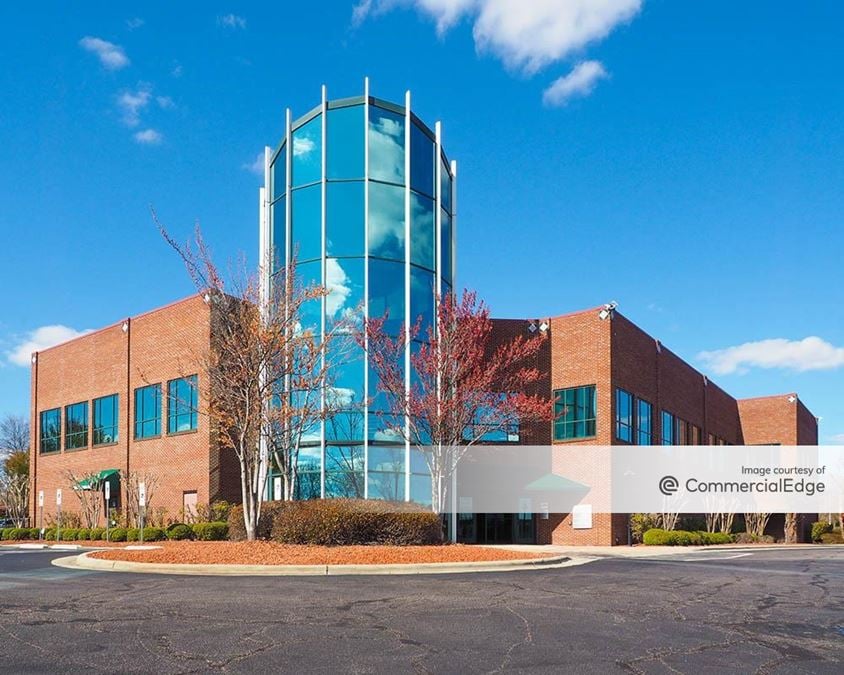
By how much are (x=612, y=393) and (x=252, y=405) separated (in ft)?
55.0

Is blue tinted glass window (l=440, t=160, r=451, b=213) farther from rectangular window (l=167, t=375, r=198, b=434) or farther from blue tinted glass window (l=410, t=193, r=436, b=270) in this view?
rectangular window (l=167, t=375, r=198, b=434)

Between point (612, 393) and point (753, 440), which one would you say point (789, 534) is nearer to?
point (753, 440)

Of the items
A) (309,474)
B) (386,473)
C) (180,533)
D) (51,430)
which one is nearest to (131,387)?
(180,533)

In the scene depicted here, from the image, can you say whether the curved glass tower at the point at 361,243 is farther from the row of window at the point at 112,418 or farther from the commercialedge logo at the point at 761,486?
the commercialedge logo at the point at 761,486

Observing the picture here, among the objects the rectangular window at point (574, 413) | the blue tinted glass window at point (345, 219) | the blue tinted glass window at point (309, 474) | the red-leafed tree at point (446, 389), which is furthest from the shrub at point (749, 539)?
the blue tinted glass window at point (345, 219)

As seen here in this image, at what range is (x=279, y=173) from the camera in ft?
117

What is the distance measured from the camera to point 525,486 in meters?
35.9

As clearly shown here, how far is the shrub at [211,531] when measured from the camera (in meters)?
30.6

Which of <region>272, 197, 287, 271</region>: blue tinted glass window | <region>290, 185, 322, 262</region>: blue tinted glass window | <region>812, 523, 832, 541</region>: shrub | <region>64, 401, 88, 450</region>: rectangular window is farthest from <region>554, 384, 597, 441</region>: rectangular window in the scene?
<region>812, 523, 832, 541</region>: shrub

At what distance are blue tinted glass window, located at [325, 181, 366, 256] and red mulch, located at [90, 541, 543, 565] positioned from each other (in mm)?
14107

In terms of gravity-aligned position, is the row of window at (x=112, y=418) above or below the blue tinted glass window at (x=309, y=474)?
above

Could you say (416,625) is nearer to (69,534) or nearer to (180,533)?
(180,533)

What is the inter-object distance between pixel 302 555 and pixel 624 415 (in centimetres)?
2042

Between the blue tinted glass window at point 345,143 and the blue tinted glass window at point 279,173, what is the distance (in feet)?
7.12
